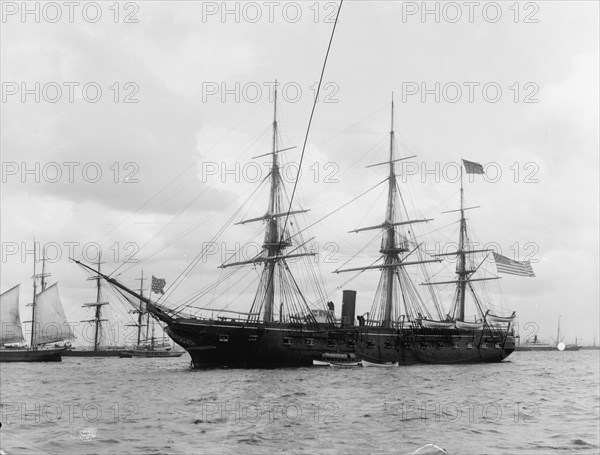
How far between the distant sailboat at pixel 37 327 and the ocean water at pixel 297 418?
51170 millimetres

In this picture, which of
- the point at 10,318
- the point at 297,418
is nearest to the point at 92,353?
the point at 10,318

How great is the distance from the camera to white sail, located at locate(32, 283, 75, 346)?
8956 cm

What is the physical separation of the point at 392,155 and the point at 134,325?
2770 inches

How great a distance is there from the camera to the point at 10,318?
87.9 m

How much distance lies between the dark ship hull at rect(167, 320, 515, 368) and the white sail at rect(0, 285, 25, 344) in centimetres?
4547

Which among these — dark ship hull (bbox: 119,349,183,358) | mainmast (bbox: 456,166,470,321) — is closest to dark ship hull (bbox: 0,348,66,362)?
dark ship hull (bbox: 119,349,183,358)

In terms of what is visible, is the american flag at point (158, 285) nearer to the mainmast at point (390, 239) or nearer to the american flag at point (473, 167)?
the mainmast at point (390, 239)

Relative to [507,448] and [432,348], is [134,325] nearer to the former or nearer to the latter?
[432,348]

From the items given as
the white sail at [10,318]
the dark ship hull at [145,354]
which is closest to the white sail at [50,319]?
the white sail at [10,318]

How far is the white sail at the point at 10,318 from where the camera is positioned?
86188mm

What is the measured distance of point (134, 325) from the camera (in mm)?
122125
